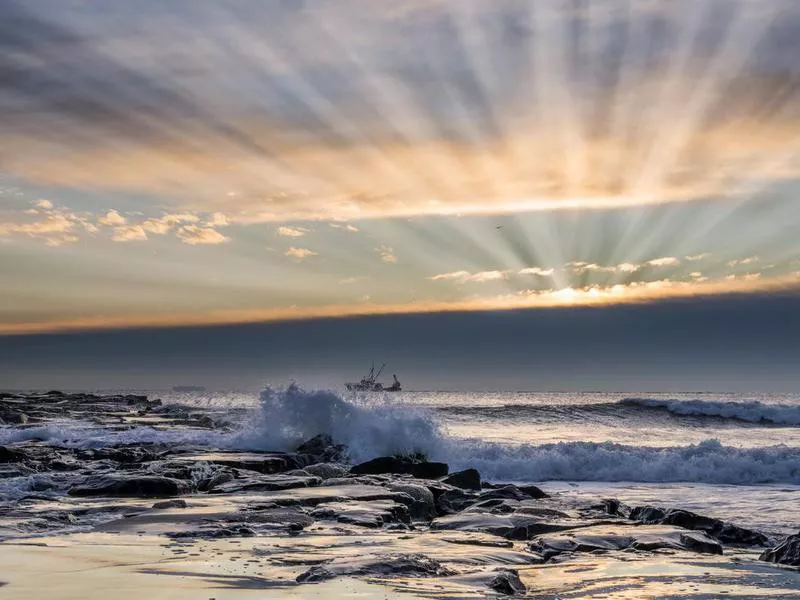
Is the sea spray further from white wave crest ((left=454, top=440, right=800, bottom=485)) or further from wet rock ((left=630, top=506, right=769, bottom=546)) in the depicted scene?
wet rock ((left=630, top=506, right=769, bottom=546))

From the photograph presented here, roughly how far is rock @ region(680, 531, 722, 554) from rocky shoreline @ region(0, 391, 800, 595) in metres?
0.02

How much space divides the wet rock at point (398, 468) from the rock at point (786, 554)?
935cm

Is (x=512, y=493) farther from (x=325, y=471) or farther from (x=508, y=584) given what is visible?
(x=508, y=584)

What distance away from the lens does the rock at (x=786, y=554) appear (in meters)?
8.71

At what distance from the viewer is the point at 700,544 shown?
9.66 metres

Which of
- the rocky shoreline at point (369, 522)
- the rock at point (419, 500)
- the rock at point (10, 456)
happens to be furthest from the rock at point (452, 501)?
the rock at point (10, 456)

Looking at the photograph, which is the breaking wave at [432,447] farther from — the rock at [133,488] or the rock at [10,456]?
the rock at [133,488]

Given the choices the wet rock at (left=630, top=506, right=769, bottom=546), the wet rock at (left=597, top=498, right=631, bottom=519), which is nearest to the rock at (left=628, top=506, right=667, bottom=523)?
the wet rock at (left=630, top=506, right=769, bottom=546)

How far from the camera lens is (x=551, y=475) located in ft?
75.9

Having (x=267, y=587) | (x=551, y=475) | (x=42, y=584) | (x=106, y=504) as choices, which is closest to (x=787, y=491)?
(x=551, y=475)

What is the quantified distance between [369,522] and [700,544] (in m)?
3.86

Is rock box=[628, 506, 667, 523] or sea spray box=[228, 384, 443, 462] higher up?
sea spray box=[228, 384, 443, 462]

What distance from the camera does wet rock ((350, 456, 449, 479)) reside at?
17453mm

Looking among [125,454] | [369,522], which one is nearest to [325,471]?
[125,454]
